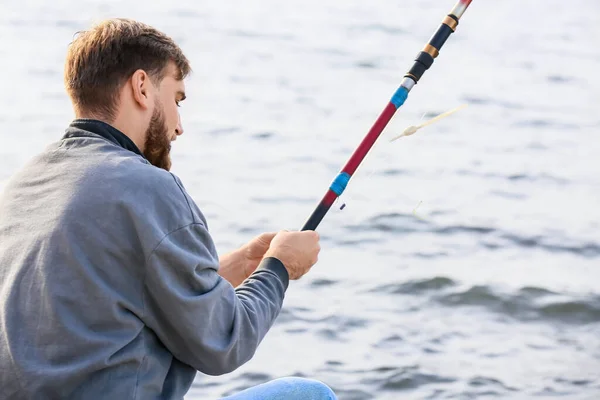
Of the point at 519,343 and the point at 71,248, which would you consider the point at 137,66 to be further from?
the point at 519,343

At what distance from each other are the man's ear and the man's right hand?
45cm

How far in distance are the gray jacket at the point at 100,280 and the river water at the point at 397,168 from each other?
2454 mm

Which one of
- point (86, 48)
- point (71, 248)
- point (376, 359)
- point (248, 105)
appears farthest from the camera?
point (248, 105)

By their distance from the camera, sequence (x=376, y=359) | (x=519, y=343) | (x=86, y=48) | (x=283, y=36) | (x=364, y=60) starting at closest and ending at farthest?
(x=86, y=48) → (x=376, y=359) → (x=519, y=343) → (x=364, y=60) → (x=283, y=36)

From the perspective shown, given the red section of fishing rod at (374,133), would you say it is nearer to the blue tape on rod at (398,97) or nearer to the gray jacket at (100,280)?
the blue tape on rod at (398,97)

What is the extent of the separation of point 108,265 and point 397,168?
19.2 feet

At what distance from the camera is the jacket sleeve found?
1.98 metres

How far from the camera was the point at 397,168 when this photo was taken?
7.71 meters

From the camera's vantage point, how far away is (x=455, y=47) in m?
11.3

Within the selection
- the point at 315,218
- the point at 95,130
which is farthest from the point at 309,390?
the point at 95,130

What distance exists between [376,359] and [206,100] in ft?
15.9

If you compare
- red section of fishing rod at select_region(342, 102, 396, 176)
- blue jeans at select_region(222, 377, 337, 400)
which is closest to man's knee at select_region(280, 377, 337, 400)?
blue jeans at select_region(222, 377, 337, 400)

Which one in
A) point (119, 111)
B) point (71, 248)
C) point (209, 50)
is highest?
point (119, 111)

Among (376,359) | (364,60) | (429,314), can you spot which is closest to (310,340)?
(376,359)
